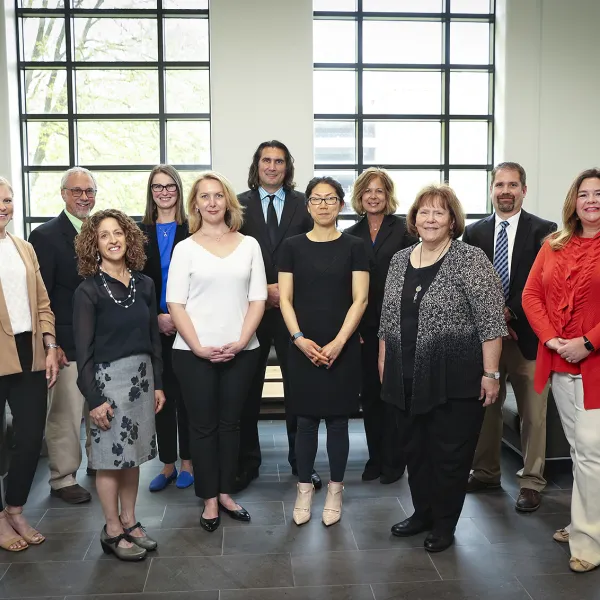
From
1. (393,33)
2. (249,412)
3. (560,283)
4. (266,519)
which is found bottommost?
(266,519)

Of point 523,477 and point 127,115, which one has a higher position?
point 127,115

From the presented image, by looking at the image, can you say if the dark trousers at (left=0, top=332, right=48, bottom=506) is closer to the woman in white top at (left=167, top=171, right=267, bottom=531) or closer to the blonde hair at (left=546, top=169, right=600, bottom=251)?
the woman in white top at (left=167, top=171, right=267, bottom=531)

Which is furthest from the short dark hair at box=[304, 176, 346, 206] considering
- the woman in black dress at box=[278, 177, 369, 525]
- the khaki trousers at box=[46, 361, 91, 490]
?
the khaki trousers at box=[46, 361, 91, 490]

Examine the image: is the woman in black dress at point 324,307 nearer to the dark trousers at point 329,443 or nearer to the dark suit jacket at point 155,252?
the dark trousers at point 329,443

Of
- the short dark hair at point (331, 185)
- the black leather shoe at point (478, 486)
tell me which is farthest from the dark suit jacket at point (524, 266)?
the short dark hair at point (331, 185)

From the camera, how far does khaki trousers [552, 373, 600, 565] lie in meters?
3.00

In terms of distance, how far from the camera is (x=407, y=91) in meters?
7.36

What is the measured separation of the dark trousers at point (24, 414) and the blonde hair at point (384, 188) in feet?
6.52

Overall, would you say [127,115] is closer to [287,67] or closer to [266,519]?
[287,67]

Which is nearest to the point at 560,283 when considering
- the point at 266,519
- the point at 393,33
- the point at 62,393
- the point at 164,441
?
the point at 266,519

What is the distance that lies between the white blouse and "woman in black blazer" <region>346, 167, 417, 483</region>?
2.98ft

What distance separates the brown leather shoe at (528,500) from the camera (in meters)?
3.76

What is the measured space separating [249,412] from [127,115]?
4136 millimetres

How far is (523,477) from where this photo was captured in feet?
12.8
